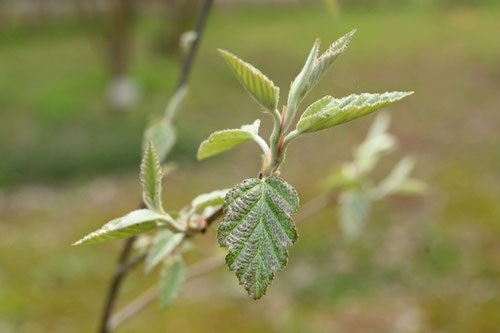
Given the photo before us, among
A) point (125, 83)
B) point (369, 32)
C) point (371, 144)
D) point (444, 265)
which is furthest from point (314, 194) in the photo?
point (369, 32)

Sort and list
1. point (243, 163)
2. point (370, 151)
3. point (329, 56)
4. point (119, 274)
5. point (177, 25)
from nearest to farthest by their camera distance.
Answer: point (329, 56), point (119, 274), point (370, 151), point (243, 163), point (177, 25)

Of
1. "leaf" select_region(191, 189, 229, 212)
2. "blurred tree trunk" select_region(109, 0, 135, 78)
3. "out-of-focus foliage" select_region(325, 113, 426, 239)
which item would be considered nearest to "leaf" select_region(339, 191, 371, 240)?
"out-of-focus foliage" select_region(325, 113, 426, 239)

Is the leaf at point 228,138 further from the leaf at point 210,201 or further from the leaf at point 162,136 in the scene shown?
the leaf at point 162,136

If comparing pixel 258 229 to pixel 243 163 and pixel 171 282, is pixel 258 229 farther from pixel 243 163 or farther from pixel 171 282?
pixel 243 163

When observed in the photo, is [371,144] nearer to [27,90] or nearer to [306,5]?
[27,90]

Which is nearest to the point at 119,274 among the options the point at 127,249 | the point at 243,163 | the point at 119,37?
the point at 127,249

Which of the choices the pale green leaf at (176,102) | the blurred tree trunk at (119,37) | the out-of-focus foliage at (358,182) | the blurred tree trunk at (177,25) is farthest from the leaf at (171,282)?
the blurred tree trunk at (177,25)
